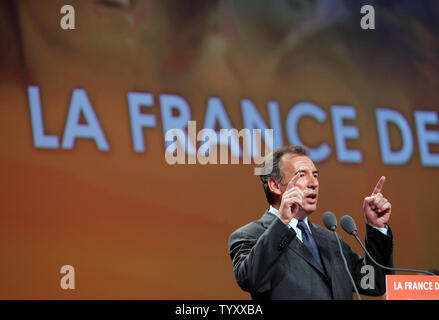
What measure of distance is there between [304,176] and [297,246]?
343 mm

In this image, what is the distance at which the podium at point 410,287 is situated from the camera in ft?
8.87

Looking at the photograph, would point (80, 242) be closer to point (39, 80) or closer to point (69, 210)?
point (69, 210)

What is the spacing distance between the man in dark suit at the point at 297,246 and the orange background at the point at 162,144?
5.02 ft

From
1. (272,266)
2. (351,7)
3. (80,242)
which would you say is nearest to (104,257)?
(80,242)

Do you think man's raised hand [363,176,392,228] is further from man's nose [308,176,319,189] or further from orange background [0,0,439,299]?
orange background [0,0,439,299]

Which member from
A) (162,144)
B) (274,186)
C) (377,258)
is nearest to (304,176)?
(274,186)

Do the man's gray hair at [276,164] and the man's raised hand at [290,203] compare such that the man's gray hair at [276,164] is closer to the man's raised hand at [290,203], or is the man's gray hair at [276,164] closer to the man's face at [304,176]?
the man's face at [304,176]

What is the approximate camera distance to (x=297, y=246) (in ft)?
9.16

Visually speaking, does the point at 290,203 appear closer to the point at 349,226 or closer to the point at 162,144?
the point at 349,226

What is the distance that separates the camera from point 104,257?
4.36 meters

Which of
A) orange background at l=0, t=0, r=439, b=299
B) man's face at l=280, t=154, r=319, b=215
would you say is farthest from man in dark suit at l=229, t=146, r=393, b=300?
orange background at l=0, t=0, r=439, b=299

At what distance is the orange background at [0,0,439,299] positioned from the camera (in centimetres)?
432

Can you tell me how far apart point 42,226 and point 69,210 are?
210 mm

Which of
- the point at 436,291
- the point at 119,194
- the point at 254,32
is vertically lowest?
the point at 436,291
